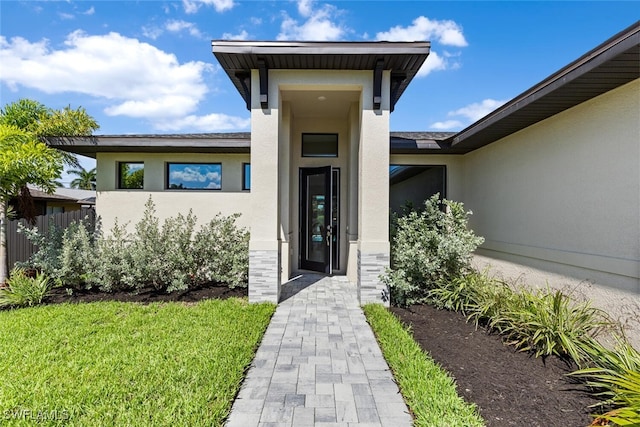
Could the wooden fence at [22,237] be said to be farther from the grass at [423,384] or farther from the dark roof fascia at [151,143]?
the grass at [423,384]

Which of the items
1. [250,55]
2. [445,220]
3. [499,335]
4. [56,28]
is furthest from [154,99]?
[499,335]

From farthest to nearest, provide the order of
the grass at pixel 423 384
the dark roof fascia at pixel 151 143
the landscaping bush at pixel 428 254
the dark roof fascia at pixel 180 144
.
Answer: the dark roof fascia at pixel 151 143, the dark roof fascia at pixel 180 144, the landscaping bush at pixel 428 254, the grass at pixel 423 384

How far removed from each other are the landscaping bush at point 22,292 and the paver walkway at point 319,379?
4.40 meters

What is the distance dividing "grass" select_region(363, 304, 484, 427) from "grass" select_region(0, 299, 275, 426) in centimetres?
156

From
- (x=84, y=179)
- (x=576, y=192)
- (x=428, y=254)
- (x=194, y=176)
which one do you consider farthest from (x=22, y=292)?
(x=84, y=179)

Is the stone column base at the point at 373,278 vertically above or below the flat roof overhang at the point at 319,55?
below

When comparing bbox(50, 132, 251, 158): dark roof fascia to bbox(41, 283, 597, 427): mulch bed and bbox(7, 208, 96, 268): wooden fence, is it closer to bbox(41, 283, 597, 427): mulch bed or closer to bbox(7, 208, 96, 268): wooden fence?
bbox(7, 208, 96, 268): wooden fence

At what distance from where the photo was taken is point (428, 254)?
5535mm

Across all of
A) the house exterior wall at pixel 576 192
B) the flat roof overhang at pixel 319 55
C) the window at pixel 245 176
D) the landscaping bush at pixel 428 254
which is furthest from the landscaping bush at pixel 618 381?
the window at pixel 245 176

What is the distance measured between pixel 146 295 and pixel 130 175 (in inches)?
162

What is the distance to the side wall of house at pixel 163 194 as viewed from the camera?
27.3 ft

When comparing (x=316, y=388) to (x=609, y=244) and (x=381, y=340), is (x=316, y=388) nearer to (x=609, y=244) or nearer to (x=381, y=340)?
(x=381, y=340)

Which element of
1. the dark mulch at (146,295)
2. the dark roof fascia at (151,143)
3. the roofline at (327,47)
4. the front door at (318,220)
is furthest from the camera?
the front door at (318,220)

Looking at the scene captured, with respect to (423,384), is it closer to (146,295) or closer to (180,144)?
(146,295)
